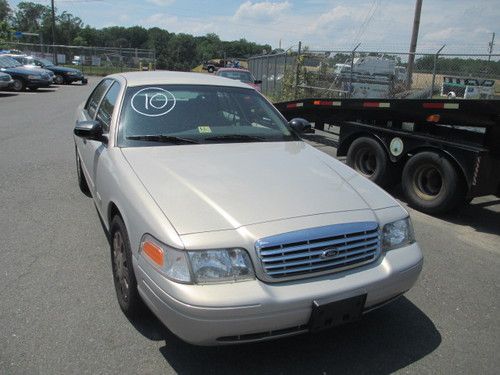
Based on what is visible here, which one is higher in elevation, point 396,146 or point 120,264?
point 396,146

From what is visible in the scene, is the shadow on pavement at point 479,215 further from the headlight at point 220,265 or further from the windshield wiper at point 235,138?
the headlight at point 220,265

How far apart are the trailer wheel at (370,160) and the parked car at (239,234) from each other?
3.29 meters

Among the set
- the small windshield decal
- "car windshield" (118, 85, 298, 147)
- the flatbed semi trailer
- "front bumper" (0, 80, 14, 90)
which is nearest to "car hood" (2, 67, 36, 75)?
"front bumper" (0, 80, 14, 90)

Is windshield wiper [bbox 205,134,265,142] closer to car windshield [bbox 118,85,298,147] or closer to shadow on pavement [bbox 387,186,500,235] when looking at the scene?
car windshield [bbox 118,85,298,147]

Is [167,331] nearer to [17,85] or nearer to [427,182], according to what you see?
[427,182]

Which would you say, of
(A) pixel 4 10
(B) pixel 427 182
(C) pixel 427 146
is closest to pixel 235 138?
(C) pixel 427 146

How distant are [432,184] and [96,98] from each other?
4.45m

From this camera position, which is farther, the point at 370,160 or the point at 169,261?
the point at 370,160

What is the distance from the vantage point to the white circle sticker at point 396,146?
661cm

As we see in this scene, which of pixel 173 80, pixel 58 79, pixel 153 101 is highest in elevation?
pixel 173 80

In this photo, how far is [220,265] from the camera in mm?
2527

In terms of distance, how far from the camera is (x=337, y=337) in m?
3.13

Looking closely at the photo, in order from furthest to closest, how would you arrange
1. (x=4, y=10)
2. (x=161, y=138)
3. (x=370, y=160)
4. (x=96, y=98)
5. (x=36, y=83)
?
(x=4, y=10) → (x=36, y=83) → (x=370, y=160) → (x=96, y=98) → (x=161, y=138)

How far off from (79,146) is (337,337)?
385cm
